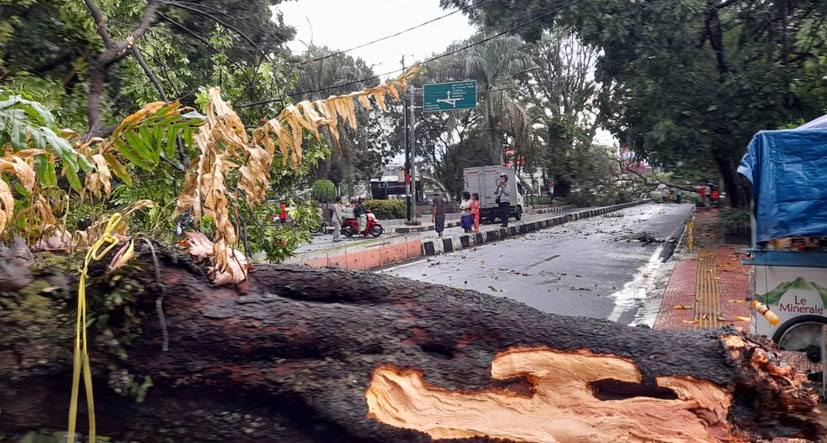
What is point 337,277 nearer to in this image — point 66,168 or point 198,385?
point 198,385

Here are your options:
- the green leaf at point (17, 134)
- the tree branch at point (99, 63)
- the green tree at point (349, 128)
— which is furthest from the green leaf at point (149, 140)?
the green tree at point (349, 128)

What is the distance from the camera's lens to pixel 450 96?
23125 millimetres

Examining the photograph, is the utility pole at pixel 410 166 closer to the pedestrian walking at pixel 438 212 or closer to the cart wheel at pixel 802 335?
the pedestrian walking at pixel 438 212

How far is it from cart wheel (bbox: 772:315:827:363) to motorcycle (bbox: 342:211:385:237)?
1838 cm

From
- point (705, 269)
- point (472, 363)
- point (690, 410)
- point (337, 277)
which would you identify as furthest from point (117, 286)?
point (705, 269)

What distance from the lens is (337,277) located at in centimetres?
273

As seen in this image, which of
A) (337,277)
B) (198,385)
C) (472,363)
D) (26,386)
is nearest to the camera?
(26,386)

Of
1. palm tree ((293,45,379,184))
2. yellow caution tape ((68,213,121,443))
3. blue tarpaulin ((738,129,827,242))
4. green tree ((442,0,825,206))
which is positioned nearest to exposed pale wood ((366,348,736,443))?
yellow caution tape ((68,213,121,443))

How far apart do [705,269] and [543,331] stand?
31.4ft

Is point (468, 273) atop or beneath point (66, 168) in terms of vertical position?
beneath

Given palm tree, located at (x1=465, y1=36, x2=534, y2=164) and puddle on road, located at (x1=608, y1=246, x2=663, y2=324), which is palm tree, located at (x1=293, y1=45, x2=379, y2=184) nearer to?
palm tree, located at (x1=465, y1=36, x2=534, y2=164)

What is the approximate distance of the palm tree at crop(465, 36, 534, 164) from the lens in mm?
32906

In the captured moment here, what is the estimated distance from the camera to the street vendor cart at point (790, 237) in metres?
4.66

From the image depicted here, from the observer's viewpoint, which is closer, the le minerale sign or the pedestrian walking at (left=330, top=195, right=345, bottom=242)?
the le minerale sign
